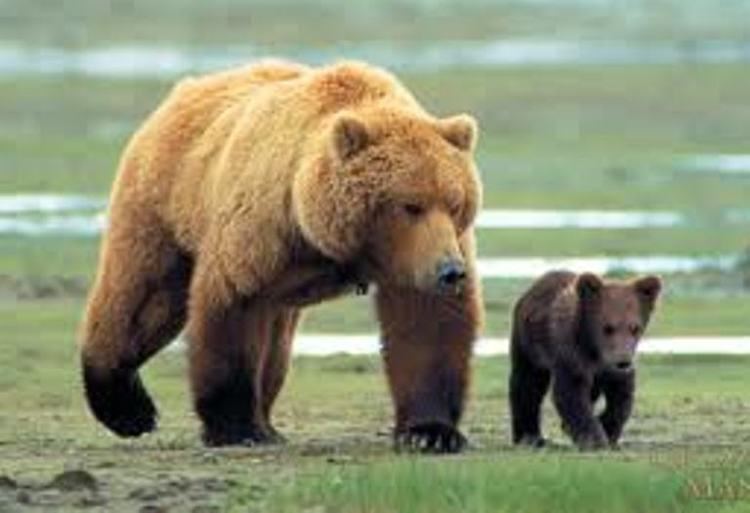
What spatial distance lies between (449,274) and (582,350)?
1.10m

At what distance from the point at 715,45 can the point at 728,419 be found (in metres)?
35.3

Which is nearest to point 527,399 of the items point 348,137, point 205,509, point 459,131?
point 459,131

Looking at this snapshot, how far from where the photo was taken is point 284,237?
12.5 m

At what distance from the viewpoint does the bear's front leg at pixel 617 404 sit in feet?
42.5

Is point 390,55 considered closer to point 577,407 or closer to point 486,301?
point 486,301

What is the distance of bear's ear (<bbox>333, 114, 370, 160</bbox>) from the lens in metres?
12.2

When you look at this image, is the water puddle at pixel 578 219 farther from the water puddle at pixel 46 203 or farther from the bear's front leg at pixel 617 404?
the bear's front leg at pixel 617 404

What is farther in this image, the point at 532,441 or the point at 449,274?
the point at 532,441

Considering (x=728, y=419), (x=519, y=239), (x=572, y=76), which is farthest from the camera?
(x=572, y=76)

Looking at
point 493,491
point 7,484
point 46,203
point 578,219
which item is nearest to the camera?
point 493,491

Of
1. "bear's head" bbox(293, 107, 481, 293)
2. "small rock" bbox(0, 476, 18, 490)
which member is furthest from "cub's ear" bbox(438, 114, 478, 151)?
"small rock" bbox(0, 476, 18, 490)

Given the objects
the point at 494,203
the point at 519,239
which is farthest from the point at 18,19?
the point at 519,239

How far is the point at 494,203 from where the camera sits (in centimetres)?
2786

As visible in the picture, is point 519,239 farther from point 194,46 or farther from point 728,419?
point 194,46
